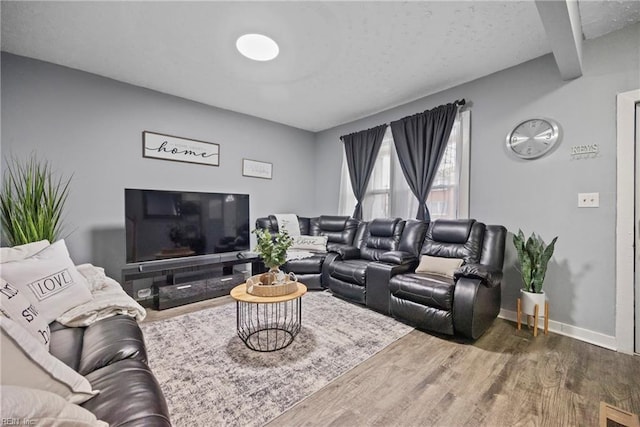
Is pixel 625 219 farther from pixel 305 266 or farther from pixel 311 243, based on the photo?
pixel 311 243

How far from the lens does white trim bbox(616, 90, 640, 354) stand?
6.88 ft

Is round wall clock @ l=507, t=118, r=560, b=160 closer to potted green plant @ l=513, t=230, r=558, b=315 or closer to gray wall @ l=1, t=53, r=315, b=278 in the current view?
potted green plant @ l=513, t=230, r=558, b=315

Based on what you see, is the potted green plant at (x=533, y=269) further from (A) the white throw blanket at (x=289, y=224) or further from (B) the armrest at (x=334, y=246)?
(A) the white throw blanket at (x=289, y=224)

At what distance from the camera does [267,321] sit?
8.46ft

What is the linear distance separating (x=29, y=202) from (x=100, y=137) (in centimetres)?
103

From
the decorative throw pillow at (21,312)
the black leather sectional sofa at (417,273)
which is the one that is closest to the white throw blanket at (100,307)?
the decorative throw pillow at (21,312)

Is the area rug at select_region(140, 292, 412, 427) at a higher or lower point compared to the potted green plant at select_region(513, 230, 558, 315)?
lower

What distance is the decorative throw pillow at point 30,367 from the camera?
0.68 metres

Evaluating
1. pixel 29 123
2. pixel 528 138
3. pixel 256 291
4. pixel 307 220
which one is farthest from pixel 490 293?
pixel 29 123

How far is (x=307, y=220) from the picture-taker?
4.41m

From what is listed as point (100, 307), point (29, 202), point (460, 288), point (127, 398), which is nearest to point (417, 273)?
point (460, 288)

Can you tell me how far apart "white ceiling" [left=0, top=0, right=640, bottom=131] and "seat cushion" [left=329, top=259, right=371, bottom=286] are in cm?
219

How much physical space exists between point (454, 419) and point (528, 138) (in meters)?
2.65

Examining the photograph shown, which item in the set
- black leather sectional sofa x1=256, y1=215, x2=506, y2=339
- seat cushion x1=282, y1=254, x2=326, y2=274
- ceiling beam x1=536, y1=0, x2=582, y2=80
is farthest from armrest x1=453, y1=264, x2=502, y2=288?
ceiling beam x1=536, y1=0, x2=582, y2=80
